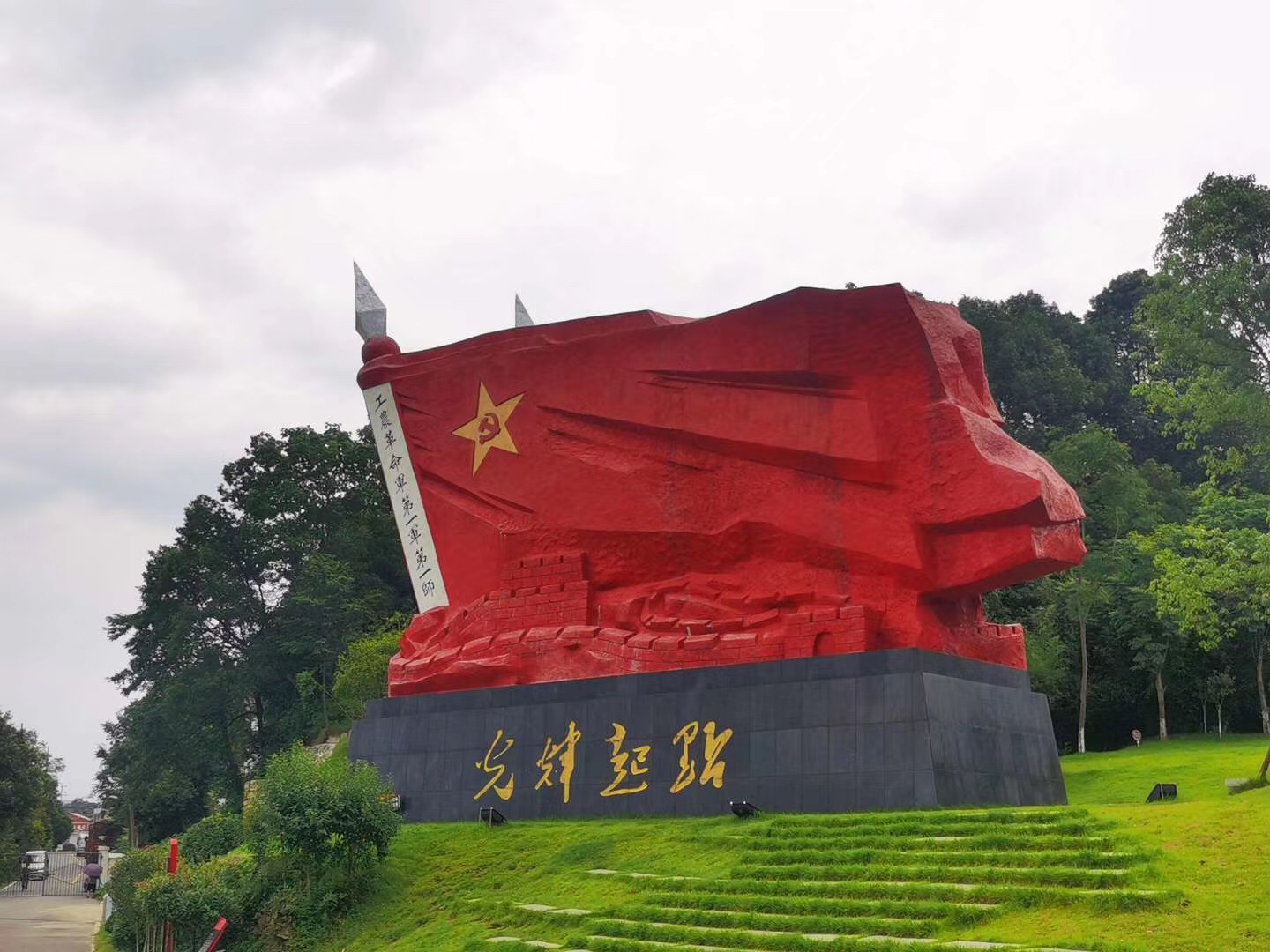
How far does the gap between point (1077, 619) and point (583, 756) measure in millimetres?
14462

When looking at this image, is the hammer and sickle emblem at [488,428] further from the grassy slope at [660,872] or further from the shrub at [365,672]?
the shrub at [365,672]

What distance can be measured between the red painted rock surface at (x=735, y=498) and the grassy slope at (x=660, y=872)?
5.74ft

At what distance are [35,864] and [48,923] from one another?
580 inches

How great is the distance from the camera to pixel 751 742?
32.9 ft

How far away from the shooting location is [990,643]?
10992 millimetres

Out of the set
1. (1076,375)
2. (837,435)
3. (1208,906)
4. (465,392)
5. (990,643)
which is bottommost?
(1208,906)

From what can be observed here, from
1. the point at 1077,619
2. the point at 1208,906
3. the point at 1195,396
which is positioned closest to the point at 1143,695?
the point at 1077,619

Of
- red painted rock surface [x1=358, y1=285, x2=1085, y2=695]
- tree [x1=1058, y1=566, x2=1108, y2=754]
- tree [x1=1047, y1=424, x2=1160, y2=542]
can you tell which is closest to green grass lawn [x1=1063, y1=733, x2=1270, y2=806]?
tree [x1=1058, y1=566, x2=1108, y2=754]

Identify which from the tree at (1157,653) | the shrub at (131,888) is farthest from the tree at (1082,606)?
the shrub at (131,888)

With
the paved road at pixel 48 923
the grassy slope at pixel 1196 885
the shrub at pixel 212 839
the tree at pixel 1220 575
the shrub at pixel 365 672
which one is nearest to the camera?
the grassy slope at pixel 1196 885

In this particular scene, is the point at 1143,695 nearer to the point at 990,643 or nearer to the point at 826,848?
the point at 990,643

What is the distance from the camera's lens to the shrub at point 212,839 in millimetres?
13844

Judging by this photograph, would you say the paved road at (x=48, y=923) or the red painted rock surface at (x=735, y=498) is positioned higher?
the red painted rock surface at (x=735, y=498)

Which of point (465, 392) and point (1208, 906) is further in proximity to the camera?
point (465, 392)
